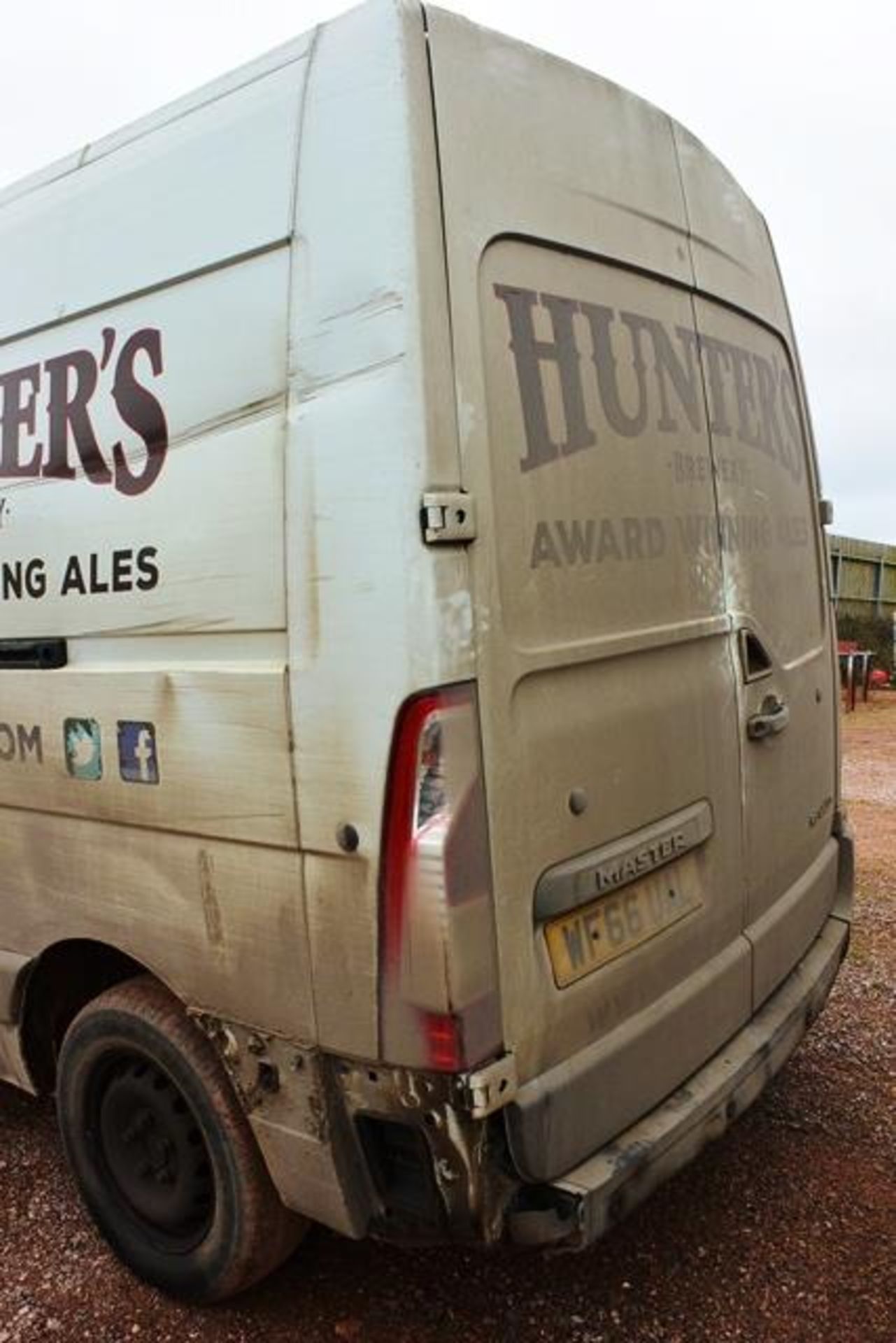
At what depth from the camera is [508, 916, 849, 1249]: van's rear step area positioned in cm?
201

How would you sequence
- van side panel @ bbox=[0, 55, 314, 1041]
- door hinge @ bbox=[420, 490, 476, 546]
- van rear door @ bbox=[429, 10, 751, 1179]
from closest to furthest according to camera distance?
1. door hinge @ bbox=[420, 490, 476, 546]
2. van rear door @ bbox=[429, 10, 751, 1179]
3. van side panel @ bbox=[0, 55, 314, 1041]

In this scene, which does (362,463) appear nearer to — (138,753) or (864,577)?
(138,753)

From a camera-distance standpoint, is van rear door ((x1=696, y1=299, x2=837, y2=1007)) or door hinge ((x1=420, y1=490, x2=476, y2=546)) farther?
van rear door ((x1=696, y1=299, x2=837, y2=1007))

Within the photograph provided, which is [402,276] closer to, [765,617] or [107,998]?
[765,617]

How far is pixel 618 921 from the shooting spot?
222 cm

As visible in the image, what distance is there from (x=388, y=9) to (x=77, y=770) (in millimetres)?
1686

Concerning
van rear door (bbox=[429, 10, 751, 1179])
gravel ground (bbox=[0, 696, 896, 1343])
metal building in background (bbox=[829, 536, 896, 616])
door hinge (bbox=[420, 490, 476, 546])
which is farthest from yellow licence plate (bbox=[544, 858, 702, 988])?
metal building in background (bbox=[829, 536, 896, 616])

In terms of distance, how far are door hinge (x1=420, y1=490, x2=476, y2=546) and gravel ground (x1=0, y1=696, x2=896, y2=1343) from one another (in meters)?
1.77

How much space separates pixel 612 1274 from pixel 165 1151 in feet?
3.60

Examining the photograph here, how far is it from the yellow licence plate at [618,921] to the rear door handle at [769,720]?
425mm

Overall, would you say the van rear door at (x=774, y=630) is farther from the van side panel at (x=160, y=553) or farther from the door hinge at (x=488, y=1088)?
the van side panel at (x=160, y=553)

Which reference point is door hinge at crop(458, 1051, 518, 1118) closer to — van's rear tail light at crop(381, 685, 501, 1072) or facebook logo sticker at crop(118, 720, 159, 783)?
van's rear tail light at crop(381, 685, 501, 1072)

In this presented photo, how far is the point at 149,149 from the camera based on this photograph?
2.34 m

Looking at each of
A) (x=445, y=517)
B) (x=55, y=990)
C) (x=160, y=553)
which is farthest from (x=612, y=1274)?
(x=160, y=553)
